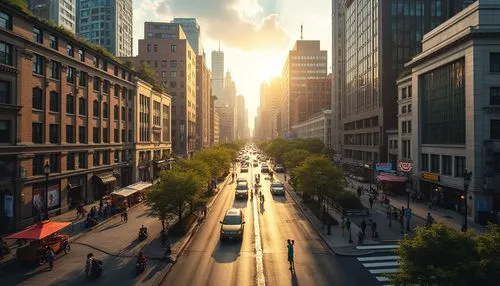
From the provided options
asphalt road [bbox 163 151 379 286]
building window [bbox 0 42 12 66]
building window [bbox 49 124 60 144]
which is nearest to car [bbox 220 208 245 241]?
asphalt road [bbox 163 151 379 286]

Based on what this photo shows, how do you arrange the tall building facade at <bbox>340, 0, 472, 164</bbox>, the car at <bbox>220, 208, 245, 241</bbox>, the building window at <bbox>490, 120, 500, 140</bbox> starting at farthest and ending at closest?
the tall building facade at <bbox>340, 0, 472, 164</bbox>, the building window at <bbox>490, 120, 500, 140</bbox>, the car at <bbox>220, 208, 245, 241</bbox>

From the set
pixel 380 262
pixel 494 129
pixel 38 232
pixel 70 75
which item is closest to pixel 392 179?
pixel 494 129

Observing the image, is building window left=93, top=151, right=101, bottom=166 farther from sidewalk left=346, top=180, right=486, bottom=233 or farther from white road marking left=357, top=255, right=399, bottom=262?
sidewalk left=346, top=180, right=486, bottom=233

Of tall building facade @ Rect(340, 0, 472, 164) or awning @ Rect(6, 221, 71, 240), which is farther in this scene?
tall building facade @ Rect(340, 0, 472, 164)

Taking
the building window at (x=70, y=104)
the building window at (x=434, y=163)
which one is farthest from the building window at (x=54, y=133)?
the building window at (x=434, y=163)

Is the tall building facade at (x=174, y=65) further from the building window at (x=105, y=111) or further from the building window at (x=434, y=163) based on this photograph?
the building window at (x=434, y=163)

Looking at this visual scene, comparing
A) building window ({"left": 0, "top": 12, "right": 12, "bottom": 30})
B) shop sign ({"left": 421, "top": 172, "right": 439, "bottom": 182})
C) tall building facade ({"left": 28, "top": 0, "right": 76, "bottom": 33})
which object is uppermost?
tall building facade ({"left": 28, "top": 0, "right": 76, "bottom": 33})

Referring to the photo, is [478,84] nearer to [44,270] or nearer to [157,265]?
[157,265]
